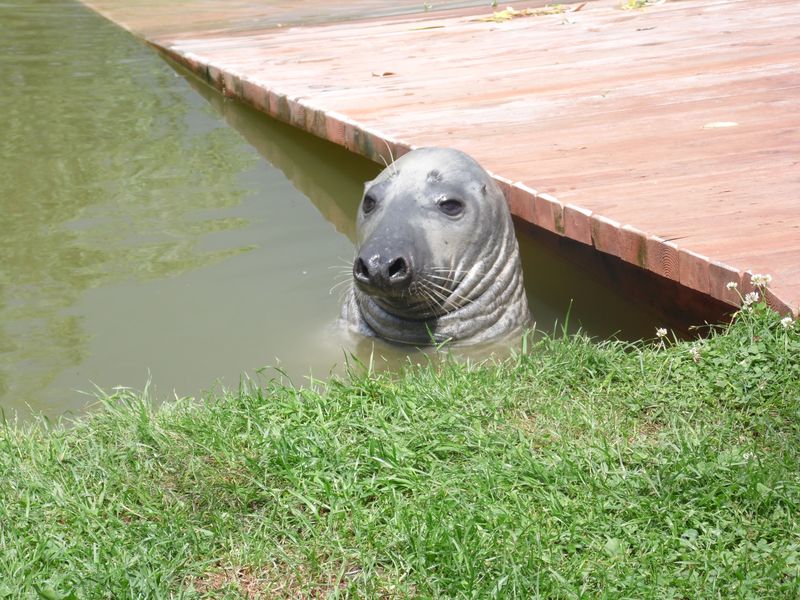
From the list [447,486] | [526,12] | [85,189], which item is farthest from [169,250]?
[526,12]

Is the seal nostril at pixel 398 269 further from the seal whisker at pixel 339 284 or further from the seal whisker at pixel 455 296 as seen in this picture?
the seal whisker at pixel 339 284

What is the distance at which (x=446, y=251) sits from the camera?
18.3 ft

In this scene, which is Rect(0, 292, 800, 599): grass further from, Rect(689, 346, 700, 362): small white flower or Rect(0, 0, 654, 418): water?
Rect(0, 0, 654, 418): water

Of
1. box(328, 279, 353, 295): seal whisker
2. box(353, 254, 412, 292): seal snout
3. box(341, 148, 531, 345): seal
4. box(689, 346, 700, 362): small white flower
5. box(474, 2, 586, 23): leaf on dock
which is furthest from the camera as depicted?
box(474, 2, 586, 23): leaf on dock

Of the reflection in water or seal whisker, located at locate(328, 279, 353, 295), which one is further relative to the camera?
seal whisker, located at locate(328, 279, 353, 295)

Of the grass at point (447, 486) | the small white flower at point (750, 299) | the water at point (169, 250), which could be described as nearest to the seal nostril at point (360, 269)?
the water at point (169, 250)

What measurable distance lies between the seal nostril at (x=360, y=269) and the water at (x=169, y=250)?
1.16ft

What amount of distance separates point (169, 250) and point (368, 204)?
194cm

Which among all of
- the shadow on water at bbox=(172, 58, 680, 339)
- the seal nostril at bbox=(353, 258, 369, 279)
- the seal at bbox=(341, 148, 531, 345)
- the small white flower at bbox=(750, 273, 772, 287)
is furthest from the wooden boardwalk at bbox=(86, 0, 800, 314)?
the seal nostril at bbox=(353, 258, 369, 279)

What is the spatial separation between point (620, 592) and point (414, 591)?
54cm

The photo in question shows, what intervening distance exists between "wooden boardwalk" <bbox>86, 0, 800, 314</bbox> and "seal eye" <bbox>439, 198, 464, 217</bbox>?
407mm

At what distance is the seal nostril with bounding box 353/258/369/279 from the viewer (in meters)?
5.17

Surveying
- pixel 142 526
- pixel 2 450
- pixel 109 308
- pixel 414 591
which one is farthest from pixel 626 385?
pixel 109 308

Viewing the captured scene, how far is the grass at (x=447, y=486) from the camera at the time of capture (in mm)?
3141
